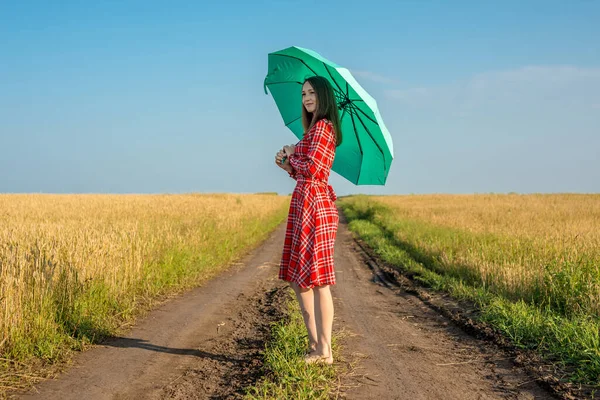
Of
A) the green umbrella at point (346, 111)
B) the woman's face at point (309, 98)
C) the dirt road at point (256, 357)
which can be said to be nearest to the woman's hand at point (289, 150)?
the woman's face at point (309, 98)

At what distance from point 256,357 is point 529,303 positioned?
4582 mm

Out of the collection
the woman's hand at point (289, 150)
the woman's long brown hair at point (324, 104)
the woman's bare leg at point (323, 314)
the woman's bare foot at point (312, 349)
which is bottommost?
the woman's bare foot at point (312, 349)

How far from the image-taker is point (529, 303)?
25.0ft

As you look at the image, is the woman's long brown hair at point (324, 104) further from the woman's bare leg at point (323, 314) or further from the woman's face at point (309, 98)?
the woman's bare leg at point (323, 314)

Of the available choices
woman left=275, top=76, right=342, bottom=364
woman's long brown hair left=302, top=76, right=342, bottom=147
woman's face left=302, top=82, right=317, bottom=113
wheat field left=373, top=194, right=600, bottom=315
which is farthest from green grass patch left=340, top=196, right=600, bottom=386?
woman's face left=302, top=82, right=317, bottom=113

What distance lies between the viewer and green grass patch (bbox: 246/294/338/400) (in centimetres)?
412

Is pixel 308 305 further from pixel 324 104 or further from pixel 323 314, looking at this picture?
pixel 324 104

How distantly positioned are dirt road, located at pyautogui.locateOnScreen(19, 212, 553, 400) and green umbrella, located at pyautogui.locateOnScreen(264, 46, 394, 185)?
79.8 inches

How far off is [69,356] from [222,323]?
6.79ft

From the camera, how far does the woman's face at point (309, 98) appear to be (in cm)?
452

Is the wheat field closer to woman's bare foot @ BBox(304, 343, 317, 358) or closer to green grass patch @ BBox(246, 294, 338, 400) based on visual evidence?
green grass patch @ BBox(246, 294, 338, 400)

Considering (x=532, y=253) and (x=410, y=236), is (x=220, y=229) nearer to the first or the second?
(x=410, y=236)

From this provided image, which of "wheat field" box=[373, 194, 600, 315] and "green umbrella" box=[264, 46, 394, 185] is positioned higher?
"green umbrella" box=[264, 46, 394, 185]

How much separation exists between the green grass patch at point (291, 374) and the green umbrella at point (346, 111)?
75.8 inches
